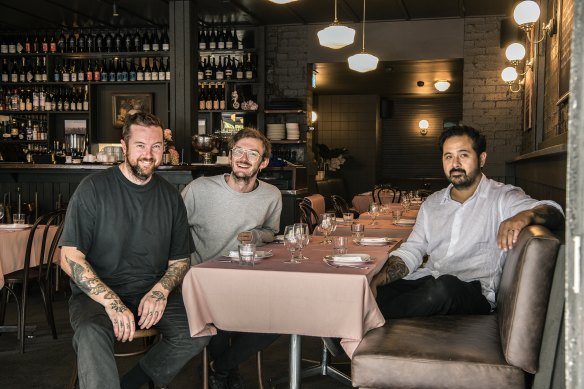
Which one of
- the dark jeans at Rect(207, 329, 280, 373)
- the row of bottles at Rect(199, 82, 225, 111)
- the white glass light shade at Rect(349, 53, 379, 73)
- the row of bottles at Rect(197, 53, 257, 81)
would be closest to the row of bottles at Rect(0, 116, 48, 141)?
the row of bottles at Rect(199, 82, 225, 111)

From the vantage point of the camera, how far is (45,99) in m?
9.60

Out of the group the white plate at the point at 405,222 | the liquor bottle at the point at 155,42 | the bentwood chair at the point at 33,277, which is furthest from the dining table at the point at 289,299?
the liquor bottle at the point at 155,42

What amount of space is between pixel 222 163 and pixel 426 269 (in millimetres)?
4122

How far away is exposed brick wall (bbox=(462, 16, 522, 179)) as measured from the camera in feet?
30.0

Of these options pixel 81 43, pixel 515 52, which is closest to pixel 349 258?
pixel 515 52

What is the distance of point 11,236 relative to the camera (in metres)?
4.10

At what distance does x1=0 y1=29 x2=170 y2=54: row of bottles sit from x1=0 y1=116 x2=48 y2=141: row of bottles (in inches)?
41.7

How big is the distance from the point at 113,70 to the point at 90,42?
0.58m

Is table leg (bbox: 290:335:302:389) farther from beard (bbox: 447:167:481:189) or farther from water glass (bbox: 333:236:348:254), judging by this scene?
beard (bbox: 447:167:481:189)

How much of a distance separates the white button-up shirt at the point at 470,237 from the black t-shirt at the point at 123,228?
1137mm

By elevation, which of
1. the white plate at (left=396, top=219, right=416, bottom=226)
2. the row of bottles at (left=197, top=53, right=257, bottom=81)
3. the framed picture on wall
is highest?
the row of bottles at (left=197, top=53, right=257, bottom=81)

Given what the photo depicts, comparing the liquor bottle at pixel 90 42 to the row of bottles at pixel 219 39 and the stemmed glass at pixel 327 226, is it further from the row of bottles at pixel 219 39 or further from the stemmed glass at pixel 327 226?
the stemmed glass at pixel 327 226

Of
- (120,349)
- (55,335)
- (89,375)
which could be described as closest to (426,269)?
(89,375)

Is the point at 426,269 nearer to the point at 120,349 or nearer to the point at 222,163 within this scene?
the point at 120,349
